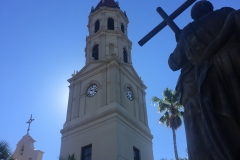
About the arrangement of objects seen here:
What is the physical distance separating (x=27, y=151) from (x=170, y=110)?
1493 centimetres

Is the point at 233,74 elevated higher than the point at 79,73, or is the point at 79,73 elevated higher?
the point at 79,73

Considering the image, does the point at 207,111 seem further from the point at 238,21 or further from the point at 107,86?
the point at 107,86

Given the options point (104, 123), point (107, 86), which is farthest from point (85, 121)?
point (107, 86)

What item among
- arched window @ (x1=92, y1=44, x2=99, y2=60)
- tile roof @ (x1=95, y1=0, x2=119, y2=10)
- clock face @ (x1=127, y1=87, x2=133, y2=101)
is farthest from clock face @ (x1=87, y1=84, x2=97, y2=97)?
tile roof @ (x1=95, y1=0, x2=119, y2=10)

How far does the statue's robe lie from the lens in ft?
9.23

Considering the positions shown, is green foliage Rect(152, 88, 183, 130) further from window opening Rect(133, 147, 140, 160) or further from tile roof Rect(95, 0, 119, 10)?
tile roof Rect(95, 0, 119, 10)

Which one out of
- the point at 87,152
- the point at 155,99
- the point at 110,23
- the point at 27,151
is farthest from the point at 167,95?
the point at 27,151

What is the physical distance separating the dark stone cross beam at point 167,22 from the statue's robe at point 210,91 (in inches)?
26.1

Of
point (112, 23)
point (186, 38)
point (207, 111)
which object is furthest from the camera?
point (112, 23)

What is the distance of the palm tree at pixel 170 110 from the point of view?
83.1ft

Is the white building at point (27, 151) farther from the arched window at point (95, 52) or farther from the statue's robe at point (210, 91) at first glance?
the statue's robe at point (210, 91)

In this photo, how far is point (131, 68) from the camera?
31.8 m

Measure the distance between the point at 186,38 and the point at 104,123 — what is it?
2147 centimetres

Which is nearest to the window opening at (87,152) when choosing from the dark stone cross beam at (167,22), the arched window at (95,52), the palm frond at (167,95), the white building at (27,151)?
the white building at (27,151)
